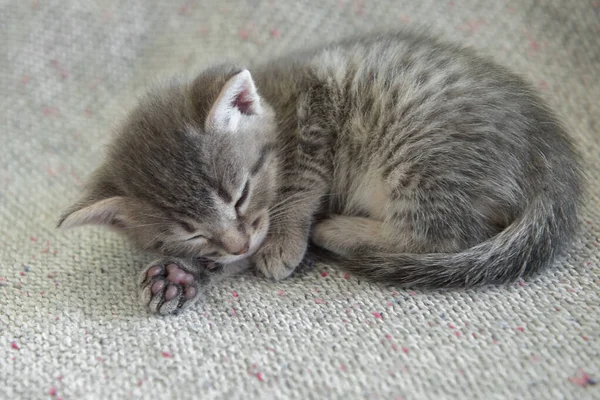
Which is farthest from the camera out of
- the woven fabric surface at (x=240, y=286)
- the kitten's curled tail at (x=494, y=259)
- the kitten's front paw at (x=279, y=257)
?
the kitten's front paw at (x=279, y=257)

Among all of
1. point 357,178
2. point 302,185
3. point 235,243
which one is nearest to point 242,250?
point 235,243

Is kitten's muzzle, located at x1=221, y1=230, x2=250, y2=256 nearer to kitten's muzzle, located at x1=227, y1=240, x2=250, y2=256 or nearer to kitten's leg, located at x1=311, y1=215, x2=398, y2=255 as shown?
kitten's muzzle, located at x1=227, y1=240, x2=250, y2=256

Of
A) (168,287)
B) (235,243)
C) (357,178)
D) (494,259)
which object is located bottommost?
(168,287)

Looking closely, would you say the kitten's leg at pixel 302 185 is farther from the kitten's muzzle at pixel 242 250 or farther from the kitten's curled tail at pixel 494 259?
the kitten's curled tail at pixel 494 259

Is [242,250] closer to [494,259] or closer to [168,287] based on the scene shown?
[168,287]

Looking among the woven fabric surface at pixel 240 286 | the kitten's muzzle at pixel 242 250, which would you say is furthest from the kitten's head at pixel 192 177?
the woven fabric surface at pixel 240 286

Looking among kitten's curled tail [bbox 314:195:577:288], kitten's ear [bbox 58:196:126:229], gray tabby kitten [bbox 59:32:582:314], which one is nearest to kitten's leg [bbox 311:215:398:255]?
gray tabby kitten [bbox 59:32:582:314]
